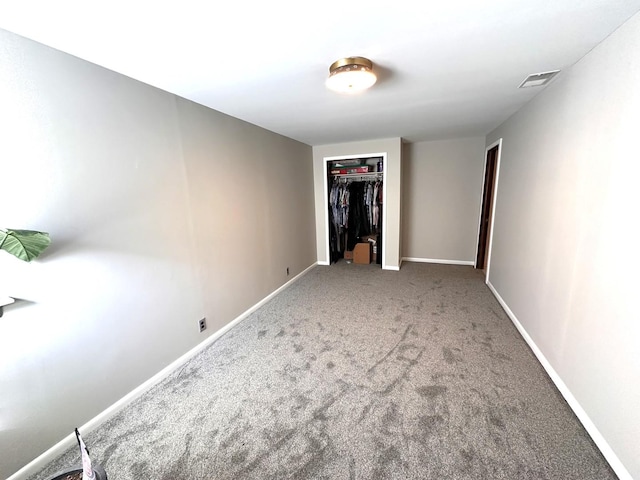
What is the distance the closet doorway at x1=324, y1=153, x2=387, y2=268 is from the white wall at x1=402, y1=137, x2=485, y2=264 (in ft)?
1.77

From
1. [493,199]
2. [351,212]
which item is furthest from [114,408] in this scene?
[493,199]

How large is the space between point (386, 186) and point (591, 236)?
114 inches

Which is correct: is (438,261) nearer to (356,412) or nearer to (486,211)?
(486,211)

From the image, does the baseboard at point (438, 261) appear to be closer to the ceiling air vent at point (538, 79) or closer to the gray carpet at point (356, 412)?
the gray carpet at point (356, 412)

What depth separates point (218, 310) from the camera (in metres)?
2.58

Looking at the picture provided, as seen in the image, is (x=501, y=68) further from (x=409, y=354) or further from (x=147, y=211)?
(x=147, y=211)

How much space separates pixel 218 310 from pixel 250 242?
2.69 ft

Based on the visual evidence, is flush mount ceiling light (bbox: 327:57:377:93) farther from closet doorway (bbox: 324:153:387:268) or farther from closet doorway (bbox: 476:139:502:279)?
closet doorway (bbox: 476:139:502:279)

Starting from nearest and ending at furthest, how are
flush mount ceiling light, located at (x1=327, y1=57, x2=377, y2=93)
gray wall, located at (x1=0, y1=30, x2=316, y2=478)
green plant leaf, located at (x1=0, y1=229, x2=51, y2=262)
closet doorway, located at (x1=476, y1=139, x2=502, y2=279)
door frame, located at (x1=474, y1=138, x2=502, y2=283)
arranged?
green plant leaf, located at (x1=0, y1=229, x2=51, y2=262)
gray wall, located at (x1=0, y1=30, x2=316, y2=478)
flush mount ceiling light, located at (x1=327, y1=57, x2=377, y2=93)
door frame, located at (x1=474, y1=138, x2=502, y2=283)
closet doorway, located at (x1=476, y1=139, x2=502, y2=279)

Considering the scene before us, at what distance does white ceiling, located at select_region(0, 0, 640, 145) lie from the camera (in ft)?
3.83

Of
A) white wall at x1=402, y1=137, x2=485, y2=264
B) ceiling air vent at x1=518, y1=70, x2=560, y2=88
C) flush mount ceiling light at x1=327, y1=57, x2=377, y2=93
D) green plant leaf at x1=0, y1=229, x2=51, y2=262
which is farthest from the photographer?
white wall at x1=402, y1=137, x2=485, y2=264

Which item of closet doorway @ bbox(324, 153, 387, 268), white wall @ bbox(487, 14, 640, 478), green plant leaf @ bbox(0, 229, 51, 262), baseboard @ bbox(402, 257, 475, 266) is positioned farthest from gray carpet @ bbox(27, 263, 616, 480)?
Result: closet doorway @ bbox(324, 153, 387, 268)

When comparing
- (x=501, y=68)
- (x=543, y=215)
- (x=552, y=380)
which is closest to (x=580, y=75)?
(x=501, y=68)

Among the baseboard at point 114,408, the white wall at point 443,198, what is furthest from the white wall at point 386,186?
the baseboard at point 114,408
